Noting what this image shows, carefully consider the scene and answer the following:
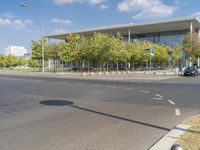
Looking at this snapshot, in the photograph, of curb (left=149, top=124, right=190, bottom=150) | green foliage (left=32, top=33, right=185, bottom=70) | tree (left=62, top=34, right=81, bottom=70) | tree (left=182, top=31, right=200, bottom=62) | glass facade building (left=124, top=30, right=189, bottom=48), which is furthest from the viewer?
glass facade building (left=124, top=30, right=189, bottom=48)

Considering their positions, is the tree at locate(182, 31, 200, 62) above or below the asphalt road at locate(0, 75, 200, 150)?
above

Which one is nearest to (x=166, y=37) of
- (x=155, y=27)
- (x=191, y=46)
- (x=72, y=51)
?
(x=155, y=27)

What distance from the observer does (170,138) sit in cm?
625

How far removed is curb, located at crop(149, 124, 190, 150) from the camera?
18.6ft

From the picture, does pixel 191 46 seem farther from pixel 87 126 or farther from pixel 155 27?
pixel 87 126

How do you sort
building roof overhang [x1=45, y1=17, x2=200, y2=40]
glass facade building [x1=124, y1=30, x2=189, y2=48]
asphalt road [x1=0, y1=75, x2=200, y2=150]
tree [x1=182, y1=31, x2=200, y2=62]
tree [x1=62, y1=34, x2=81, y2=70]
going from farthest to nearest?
glass facade building [x1=124, y1=30, x2=189, y2=48]
building roof overhang [x1=45, y1=17, x2=200, y2=40]
tree [x1=182, y1=31, x2=200, y2=62]
tree [x1=62, y1=34, x2=81, y2=70]
asphalt road [x1=0, y1=75, x2=200, y2=150]

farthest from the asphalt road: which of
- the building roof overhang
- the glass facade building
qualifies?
the glass facade building

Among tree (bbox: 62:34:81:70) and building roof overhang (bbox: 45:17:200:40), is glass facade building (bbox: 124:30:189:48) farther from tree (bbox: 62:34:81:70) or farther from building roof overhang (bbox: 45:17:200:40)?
tree (bbox: 62:34:81:70)

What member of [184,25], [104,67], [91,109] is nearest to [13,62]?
[104,67]

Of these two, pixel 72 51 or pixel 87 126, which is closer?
pixel 87 126

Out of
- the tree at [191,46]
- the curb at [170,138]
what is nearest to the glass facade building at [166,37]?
the tree at [191,46]

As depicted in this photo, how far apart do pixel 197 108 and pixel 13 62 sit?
10871cm

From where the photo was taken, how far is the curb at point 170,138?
5.68 meters

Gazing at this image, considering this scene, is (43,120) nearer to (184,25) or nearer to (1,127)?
(1,127)
